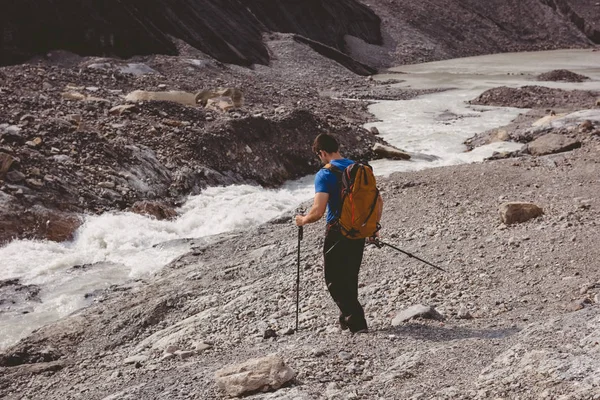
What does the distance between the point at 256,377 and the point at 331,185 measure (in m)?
1.65

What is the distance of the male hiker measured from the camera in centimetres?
544

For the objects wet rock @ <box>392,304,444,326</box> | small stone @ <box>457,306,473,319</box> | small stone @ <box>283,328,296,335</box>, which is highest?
wet rock @ <box>392,304,444,326</box>

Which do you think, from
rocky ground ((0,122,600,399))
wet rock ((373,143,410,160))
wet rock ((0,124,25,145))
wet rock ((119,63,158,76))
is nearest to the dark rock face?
wet rock ((119,63,158,76))

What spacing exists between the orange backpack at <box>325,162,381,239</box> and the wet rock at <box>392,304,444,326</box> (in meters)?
1.00

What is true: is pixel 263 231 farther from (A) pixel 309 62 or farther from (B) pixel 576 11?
(B) pixel 576 11

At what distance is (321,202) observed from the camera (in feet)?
17.6

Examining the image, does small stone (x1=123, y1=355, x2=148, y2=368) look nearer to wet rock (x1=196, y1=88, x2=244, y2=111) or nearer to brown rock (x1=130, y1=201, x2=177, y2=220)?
brown rock (x1=130, y1=201, x2=177, y2=220)

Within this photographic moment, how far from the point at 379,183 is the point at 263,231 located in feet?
9.07

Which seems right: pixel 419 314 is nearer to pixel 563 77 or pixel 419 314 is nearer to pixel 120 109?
pixel 120 109

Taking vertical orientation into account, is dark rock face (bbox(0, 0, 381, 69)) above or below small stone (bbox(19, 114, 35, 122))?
above

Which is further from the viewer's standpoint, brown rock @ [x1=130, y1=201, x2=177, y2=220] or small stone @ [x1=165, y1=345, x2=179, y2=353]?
brown rock @ [x1=130, y1=201, x2=177, y2=220]

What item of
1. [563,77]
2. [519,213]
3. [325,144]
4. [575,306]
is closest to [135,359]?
[325,144]

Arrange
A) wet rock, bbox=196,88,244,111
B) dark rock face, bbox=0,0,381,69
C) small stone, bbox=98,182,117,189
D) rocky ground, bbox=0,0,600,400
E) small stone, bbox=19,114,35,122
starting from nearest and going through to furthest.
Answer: rocky ground, bbox=0,0,600,400
small stone, bbox=98,182,117,189
small stone, bbox=19,114,35,122
wet rock, bbox=196,88,244,111
dark rock face, bbox=0,0,381,69

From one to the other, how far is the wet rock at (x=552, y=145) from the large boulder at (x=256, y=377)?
12559 millimetres
